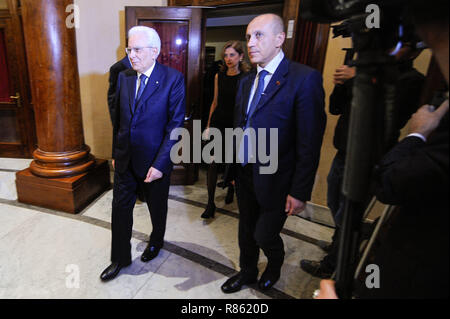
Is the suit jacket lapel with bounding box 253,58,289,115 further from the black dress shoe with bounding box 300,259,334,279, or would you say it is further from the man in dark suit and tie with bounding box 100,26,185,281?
the black dress shoe with bounding box 300,259,334,279

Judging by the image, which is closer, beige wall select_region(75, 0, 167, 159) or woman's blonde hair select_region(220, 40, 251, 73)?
woman's blonde hair select_region(220, 40, 251, 73)

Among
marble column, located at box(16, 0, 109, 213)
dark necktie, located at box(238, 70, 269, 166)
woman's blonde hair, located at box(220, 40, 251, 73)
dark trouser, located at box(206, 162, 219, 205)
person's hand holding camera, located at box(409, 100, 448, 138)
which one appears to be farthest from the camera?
dark trouser, located at box(206, 162, 219, 205)

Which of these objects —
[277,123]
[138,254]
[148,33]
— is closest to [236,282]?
[138,254]

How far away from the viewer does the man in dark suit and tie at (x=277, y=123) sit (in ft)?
4.28

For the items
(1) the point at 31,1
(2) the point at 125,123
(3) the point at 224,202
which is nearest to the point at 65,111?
(1) the point at 31,1

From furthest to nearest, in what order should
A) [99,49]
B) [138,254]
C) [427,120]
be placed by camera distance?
[99,49] < [138,254] < [427,120]

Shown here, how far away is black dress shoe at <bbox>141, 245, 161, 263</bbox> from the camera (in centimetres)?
200

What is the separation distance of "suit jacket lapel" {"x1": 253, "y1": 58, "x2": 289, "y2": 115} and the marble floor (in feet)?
4.27

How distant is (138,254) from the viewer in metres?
2.08

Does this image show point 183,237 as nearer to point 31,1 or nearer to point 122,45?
point 31,1

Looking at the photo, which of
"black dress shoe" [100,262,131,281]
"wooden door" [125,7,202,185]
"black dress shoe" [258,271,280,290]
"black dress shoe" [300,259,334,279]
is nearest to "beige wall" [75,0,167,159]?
"wooden door" [125,7,202,185]

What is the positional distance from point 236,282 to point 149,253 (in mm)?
740

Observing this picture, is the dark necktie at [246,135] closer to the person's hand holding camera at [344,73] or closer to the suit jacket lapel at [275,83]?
the suit jacket lapel at [275,83]

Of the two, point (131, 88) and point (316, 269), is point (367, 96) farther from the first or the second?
point (316, 269)
